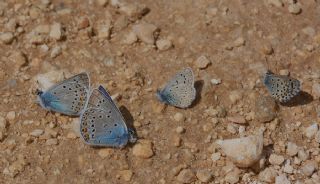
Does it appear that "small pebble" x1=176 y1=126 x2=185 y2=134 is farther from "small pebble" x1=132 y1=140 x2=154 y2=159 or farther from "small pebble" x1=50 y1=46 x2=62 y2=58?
"small pebble" x1=50 y1=46 x2=62 y2=58

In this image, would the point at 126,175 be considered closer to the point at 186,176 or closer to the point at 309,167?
the point at 186,176

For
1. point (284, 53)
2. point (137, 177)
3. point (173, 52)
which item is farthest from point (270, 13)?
point (137, 177)

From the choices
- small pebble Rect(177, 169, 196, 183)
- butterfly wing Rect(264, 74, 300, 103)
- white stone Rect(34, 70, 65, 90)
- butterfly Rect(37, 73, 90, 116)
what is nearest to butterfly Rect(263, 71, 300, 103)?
butterfly wing Rect(264, 74, 300, 103)

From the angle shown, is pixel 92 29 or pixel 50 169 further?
pixel 92 29

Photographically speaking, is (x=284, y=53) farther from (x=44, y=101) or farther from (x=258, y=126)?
(x=44, y=101)

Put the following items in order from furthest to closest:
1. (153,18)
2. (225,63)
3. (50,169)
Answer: (153,18) → (225,63) → (50,169)

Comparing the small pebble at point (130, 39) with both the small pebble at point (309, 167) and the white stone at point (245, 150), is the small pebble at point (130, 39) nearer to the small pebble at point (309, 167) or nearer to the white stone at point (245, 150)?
the white stone at point (245, 150)

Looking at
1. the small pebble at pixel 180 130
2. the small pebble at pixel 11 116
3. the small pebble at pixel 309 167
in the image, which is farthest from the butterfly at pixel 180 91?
the small pebble at pixel 11 116
